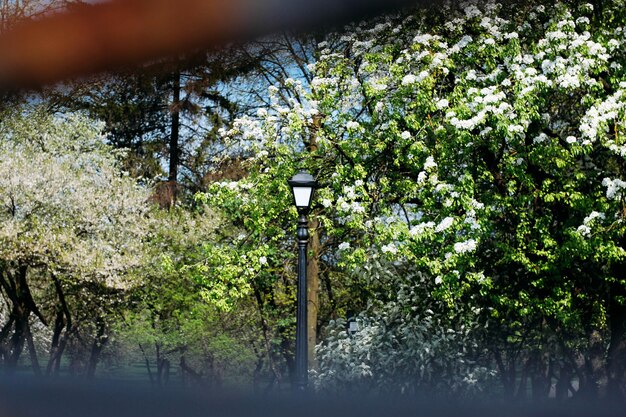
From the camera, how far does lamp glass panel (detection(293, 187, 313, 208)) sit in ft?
12.5

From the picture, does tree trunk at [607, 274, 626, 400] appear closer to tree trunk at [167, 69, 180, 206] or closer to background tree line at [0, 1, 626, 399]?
background tree line at [0, 1, 626, 399]

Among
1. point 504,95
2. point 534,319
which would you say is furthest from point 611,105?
point 534,319

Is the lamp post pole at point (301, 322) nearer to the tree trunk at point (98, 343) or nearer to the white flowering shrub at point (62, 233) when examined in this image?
the white flowering shrub at point (62, 233)

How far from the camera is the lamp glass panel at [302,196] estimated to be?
12.5 ft

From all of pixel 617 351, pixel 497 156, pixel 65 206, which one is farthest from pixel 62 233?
pixel 617 351

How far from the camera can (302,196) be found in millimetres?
3818

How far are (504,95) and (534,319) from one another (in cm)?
249

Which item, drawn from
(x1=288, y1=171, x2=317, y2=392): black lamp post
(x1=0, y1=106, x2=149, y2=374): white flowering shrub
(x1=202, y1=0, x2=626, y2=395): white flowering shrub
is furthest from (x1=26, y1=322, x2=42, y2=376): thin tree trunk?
(x1=288, y1=171, x2=317, y2=392): black lamp post

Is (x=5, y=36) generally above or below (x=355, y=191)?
below

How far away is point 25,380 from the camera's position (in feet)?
2.67

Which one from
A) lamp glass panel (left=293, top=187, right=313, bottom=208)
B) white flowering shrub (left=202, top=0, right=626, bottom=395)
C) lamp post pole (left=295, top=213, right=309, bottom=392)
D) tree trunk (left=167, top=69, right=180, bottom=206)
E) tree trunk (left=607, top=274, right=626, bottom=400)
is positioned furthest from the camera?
tree trunk (left=167, top=69, right=180, bottom=206)

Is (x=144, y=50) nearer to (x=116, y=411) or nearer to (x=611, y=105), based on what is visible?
(x=116, y=411)

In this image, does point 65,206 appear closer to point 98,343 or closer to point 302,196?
point 98,343

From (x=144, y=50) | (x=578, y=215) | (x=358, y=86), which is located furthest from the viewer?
(x=358, y=86)
